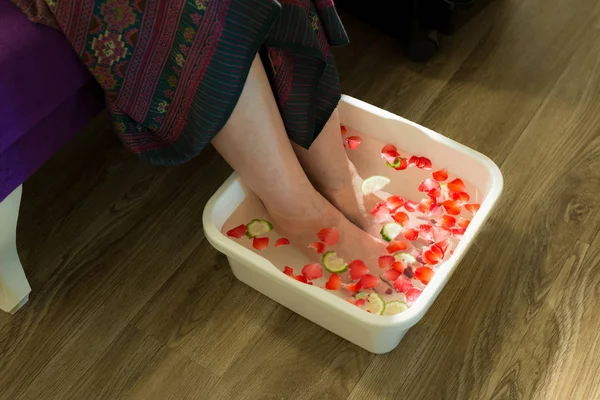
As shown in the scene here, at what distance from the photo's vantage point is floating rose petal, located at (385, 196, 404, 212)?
1.18 metres

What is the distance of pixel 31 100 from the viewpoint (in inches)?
35.5

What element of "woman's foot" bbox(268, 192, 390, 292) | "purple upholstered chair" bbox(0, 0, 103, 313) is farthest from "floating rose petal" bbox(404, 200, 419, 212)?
"purple upholstered chair" bbox(0, 0, 103, 313)

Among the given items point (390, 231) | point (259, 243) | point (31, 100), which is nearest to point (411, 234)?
point (390, 231)

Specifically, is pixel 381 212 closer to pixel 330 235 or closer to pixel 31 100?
pixel 330 235

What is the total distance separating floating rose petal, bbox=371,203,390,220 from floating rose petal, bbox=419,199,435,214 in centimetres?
6

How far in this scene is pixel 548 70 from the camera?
145 cm

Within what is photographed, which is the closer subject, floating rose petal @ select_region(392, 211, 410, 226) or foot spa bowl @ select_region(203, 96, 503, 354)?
foot spa bowl @ select_region(203, 96, 503, 354)

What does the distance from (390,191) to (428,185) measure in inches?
3.3

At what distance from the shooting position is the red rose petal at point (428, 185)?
1.17 metres

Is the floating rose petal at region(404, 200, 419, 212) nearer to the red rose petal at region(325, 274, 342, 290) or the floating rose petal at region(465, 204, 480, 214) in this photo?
the floating rose petal at region(465, 204, 480, 214)

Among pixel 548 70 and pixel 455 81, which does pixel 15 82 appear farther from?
pixel 548 70

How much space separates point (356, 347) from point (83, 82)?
59cm

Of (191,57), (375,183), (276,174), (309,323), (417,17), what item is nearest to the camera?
(191,57)

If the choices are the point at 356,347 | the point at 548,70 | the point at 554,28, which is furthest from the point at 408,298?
the point at 554,28
